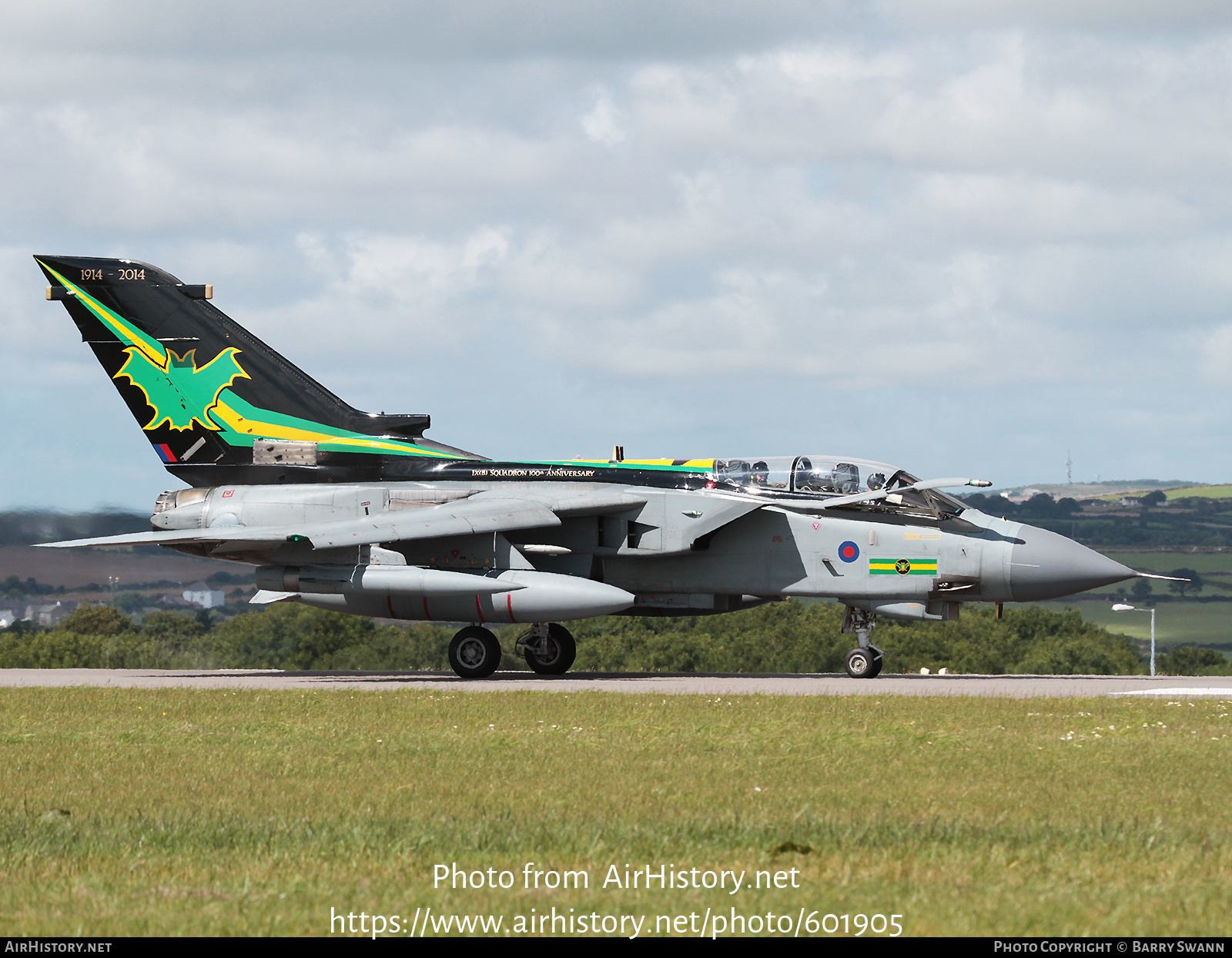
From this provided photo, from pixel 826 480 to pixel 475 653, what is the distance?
589 cm

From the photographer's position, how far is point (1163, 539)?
104062mm

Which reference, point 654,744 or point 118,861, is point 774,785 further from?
point 118,861

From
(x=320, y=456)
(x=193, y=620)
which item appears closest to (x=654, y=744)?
(x=320, y=456)

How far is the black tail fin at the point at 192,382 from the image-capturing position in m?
22.8

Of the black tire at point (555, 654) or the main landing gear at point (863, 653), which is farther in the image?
the black tire at point (555, 654)

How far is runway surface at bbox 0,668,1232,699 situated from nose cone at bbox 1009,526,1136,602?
1.32m

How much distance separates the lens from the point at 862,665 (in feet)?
66.8

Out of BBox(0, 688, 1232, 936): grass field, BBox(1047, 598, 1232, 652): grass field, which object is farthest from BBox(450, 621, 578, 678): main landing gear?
BBox(1047, 598, 1232, 652): grass field

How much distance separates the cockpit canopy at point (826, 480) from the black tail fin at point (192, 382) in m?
4.92

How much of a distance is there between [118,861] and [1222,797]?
21.9 feet

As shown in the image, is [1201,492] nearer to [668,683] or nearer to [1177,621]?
[1177,621]

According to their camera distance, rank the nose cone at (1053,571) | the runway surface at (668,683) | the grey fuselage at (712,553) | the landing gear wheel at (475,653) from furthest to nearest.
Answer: the landing gear wheel at (475,653), the grey fuselage at (712,553), the nose cone at (1053,571), the runway surface at (668,683)

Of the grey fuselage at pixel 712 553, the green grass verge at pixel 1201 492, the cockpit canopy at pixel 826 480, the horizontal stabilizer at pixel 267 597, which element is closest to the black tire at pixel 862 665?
the grey fuselage at pixel 712 553

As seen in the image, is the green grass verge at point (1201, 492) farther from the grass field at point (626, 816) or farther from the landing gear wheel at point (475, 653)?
the grass field at point (626, 816)
